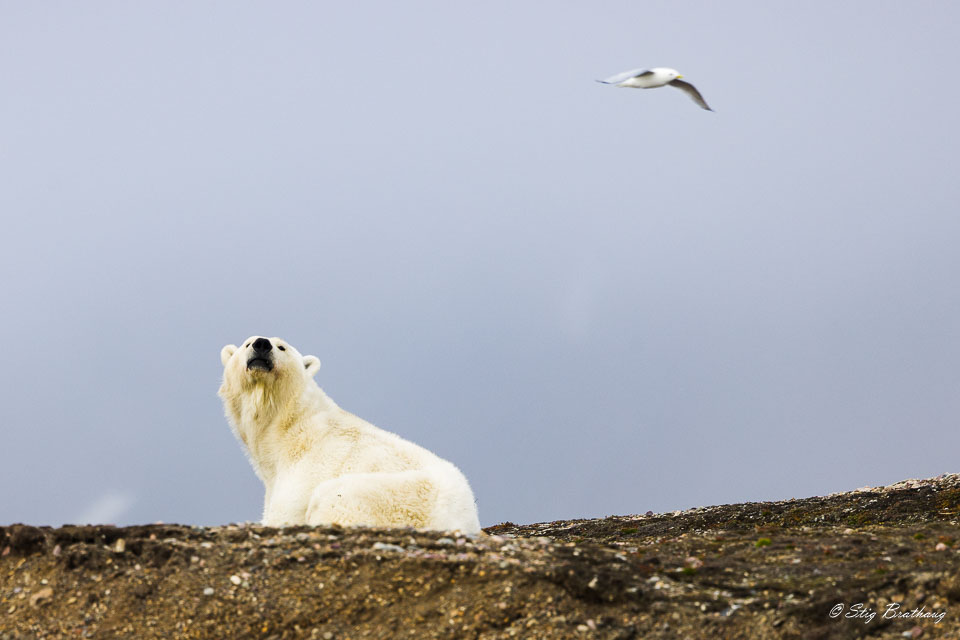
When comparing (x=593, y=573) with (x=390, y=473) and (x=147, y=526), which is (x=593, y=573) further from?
(x=147, y=526)

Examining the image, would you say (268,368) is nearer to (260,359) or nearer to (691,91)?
(260,359)

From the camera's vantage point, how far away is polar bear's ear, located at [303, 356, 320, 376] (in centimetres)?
1242

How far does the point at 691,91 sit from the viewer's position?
57.3ft

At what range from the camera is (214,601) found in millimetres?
8641

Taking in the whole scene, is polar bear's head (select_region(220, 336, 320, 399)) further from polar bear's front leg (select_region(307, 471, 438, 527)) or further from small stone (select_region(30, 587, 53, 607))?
small stone (select_region(30, 587, 53, 607))

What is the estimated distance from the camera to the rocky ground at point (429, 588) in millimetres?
7977

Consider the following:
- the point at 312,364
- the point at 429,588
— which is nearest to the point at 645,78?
the point at 312,364

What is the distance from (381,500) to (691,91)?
1052 cm

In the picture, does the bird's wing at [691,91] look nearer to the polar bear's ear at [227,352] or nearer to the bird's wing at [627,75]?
the bird's wing at [627,75]

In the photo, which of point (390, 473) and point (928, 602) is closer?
point (928, 602)

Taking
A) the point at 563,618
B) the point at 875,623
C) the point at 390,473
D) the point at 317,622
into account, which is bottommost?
the point at 875,623

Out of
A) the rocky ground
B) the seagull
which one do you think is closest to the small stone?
the rocky ground

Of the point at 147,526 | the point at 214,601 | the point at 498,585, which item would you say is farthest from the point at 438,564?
the point at 147,526

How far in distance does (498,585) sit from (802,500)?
16.2 m
